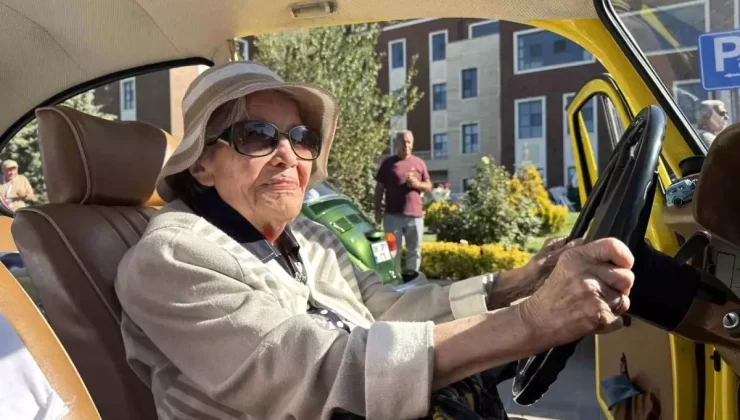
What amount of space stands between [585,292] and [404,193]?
5.98 metres

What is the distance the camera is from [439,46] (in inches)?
1049

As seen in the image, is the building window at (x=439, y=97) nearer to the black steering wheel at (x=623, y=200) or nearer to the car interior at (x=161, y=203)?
the car interior at (x=161, y=203)

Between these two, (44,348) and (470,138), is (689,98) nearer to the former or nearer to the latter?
(44,348)

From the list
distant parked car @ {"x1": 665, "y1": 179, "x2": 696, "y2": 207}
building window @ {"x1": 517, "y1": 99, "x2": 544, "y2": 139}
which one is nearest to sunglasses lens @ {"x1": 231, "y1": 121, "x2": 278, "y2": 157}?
distant parked car @ {"x1": 665, "y1": 179, "x2": 696, "y2": 207}

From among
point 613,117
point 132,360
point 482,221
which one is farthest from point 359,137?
point 132,360

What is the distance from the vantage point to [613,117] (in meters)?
2.23

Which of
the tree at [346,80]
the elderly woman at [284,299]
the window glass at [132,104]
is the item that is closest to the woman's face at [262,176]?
the elderly woman at [284,299]

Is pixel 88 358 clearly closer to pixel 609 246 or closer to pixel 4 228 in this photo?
pixel 4 228

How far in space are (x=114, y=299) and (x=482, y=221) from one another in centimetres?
776

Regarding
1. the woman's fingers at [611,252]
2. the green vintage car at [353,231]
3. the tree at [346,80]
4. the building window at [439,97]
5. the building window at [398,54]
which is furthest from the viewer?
the building window at [439,97]

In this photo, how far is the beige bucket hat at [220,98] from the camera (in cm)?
171

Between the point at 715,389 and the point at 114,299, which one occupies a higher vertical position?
the point at 114,299

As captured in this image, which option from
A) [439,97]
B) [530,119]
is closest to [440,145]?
[439,97]

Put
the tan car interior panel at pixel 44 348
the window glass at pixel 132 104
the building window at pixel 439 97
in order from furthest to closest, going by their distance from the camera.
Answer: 1. the building window at pixel 439 97
2. the window glass at pixel 132 104
3. the tan car interior panel at pixel 44 348
